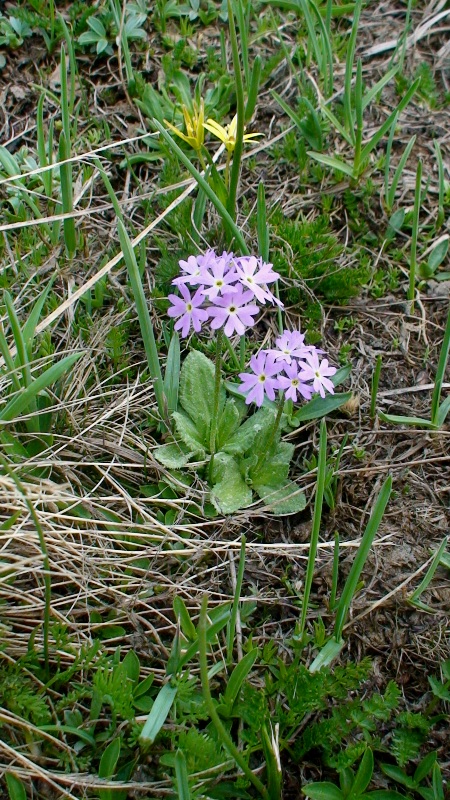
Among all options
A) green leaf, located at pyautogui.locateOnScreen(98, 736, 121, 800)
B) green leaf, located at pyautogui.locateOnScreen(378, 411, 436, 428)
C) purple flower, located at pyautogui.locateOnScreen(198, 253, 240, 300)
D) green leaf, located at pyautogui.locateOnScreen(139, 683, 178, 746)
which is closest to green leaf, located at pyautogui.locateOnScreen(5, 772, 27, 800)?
green leaf, located at pyautogui.locateOnScreen(98, 736, 121, 800)

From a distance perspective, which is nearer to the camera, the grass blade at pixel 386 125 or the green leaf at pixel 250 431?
the green leaf at pixel 250 431

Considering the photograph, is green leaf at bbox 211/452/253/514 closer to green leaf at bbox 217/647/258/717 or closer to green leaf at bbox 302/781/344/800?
green leaf at bbox 217/647/258/717

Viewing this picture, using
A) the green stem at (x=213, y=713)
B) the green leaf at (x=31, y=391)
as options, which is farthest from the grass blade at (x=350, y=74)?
the green stem at (x=213, y=713)

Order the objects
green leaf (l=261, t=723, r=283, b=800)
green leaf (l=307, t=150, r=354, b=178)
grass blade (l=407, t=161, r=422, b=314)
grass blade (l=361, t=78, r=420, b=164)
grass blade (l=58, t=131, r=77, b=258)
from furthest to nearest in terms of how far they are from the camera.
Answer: green leaf (l=307, t=150, r=354, b=178)
grass blade (l=361, t=78, r=420, b=164)
grass blade (l=407, t=161, r=422, b=314)
grass blade (l=58, t=131, r=77, b=258)
green leaf (l=261, t=723, r=283, b=800)

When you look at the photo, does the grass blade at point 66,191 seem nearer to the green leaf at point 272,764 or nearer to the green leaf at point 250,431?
the green leaf at point 250,431

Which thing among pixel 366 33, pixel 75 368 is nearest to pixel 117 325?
pixel 75 368

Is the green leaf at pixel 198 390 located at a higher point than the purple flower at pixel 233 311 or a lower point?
lower

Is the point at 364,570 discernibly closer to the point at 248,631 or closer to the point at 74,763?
the point at 248,631
